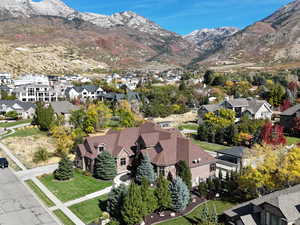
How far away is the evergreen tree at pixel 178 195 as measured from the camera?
2608cm

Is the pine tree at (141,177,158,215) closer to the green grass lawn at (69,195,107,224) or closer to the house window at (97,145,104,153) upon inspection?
the green grass lawn at (69,195,107,224)

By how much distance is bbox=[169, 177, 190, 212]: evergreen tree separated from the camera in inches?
1027

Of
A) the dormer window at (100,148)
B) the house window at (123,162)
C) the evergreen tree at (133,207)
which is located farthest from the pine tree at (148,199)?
the dormer window at (100,148)

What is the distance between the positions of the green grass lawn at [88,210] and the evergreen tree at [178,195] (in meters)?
7.05

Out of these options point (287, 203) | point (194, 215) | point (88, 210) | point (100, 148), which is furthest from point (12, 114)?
point (287, 203)

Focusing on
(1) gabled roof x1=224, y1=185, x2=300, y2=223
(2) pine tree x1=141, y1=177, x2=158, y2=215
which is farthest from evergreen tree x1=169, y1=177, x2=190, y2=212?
(1) gabled roof x1=224, y1=185, x2=300, y2=223

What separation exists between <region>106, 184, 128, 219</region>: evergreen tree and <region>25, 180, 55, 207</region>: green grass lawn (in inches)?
256

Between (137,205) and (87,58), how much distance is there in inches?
7342

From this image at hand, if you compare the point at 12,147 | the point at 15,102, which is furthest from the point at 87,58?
the point at 12,147

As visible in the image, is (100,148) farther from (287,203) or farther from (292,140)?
(292,140)

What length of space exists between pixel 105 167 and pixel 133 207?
1194 cm

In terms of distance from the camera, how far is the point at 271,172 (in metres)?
25.4

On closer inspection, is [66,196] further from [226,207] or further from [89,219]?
[226,207]

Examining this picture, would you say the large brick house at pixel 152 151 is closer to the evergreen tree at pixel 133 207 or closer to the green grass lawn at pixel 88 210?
the green grass lawn at pixel 88 210
